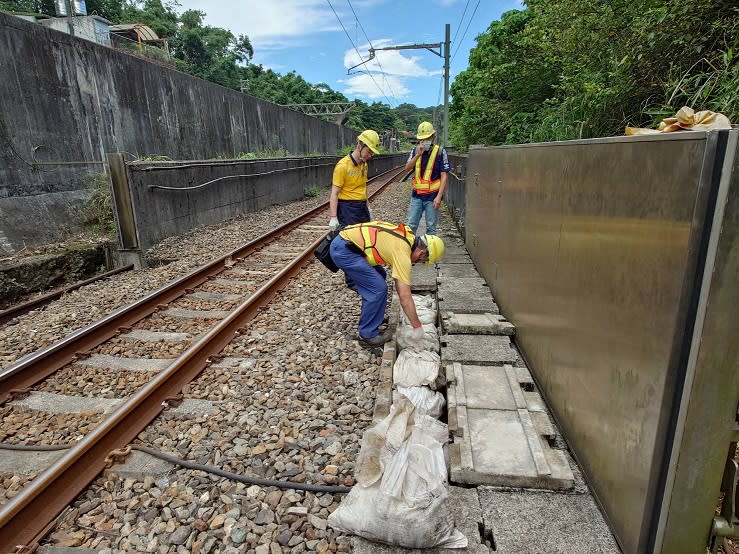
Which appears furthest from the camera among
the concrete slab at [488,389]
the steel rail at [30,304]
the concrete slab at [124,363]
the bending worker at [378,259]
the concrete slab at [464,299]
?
the steel rail at [30,304]

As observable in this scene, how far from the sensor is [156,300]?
18.2 ft

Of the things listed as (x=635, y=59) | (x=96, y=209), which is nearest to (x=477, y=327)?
(x=635, y=59)

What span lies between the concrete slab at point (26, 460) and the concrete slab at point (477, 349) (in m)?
2.70

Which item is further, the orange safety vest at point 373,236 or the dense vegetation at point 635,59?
the orange safety vest at point 373,236

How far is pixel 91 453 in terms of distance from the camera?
9.26ft

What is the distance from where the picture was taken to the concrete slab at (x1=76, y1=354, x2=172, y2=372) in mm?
4031

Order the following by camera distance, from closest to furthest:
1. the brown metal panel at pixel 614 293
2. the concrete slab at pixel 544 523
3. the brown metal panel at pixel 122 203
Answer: the brown metal panel at pixel 614 293, the concrete slab at pixel 544 523, the brown metal panel at pixel 122 203

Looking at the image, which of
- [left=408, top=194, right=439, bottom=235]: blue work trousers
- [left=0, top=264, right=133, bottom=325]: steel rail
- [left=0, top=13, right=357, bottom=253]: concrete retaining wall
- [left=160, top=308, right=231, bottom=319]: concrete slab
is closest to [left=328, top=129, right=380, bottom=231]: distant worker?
[left=408, top=194, right=439, bottom=235]: blue work trousers

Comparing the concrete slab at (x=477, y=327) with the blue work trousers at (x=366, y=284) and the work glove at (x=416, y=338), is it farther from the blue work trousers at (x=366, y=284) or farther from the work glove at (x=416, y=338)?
the blue work trousers at (x=366, y=284)

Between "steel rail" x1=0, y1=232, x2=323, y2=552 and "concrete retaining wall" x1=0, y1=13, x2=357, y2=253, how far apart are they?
5.43 m

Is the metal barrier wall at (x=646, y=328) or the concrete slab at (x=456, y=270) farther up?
the metal barrier wall at (x=646, y=328)

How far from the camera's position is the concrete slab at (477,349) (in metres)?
3.55

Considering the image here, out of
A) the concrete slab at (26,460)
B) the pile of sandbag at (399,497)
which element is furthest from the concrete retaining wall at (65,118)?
the pile of sandbag at (399,497)

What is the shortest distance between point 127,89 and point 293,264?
757cm
